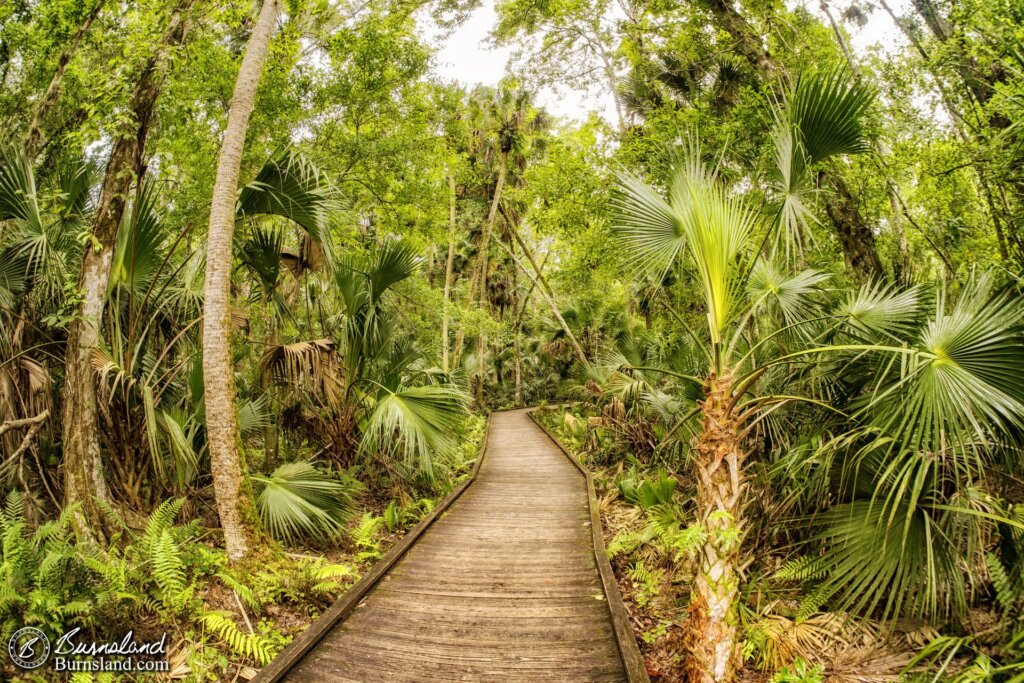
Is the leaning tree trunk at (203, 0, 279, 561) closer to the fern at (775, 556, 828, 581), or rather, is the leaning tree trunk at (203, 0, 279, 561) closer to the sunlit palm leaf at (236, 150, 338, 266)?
the sunlit palm leaf at (236, 150, 338, 266)

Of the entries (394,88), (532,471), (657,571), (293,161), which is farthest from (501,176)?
(657,571)

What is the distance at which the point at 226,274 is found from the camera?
4031mm

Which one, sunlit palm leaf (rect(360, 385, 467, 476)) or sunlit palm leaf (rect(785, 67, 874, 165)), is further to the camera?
sunlit palm leaf (rect(360, 385, 467, 476))

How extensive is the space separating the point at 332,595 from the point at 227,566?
35.9 inches

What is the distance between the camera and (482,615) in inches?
135

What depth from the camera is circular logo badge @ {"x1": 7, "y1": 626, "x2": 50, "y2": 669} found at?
104 inches

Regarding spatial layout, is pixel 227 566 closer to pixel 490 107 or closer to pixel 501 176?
pixel 501 176

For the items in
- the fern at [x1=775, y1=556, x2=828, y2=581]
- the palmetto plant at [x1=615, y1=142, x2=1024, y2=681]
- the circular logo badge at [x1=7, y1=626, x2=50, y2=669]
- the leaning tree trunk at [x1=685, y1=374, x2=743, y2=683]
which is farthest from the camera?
the fern at [x1=775, y1=556, x2=828, y2=581]

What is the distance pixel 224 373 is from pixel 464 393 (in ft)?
8.76

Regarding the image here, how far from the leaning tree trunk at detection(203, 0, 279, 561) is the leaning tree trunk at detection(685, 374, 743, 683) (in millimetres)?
3588

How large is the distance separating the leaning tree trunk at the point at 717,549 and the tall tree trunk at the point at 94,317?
15.7 ft

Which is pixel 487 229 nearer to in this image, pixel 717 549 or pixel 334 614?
pixel 334 614

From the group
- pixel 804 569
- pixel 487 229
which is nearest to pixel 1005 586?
pixel 804 569

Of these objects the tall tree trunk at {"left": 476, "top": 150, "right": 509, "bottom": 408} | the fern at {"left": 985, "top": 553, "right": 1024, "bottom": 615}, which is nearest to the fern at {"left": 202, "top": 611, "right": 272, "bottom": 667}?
the fern at {"left": 985, "top": 553, "right": 1024, "bottom": 615}
